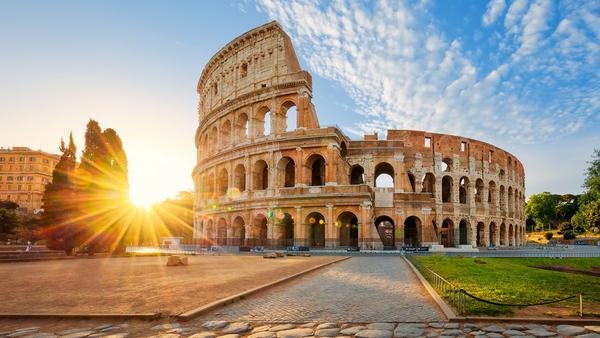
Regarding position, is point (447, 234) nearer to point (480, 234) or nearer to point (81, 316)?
point (480, 234)

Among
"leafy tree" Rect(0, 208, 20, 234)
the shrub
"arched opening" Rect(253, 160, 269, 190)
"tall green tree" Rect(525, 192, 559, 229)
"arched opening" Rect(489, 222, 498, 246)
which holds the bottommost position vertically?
the shrub

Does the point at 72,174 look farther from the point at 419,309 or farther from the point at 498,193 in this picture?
the point at 498,193

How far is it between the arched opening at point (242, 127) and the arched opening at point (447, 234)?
24484 mm

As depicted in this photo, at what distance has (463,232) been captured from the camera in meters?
46.1

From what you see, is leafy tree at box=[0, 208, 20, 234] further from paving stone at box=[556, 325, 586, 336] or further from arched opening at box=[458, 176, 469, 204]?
arched opening at box=[458, 176, 469, 204]

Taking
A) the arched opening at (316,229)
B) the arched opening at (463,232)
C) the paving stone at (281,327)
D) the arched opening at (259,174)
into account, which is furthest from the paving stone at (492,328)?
the arched opening at (463,232)

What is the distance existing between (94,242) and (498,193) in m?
45.0

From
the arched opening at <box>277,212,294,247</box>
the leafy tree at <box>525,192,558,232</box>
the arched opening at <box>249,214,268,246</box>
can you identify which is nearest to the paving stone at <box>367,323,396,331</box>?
the arched opening at <box>277,212,294,247</box>

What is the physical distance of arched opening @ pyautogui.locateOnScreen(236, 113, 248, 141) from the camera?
43.4 meters

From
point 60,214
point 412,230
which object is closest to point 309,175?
point 412,230

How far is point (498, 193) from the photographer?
49.5m

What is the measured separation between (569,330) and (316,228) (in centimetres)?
3309

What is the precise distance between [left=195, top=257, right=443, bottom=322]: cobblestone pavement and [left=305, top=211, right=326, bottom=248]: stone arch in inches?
960

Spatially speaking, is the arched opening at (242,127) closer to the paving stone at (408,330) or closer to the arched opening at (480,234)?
the arched opening at (480,234)
